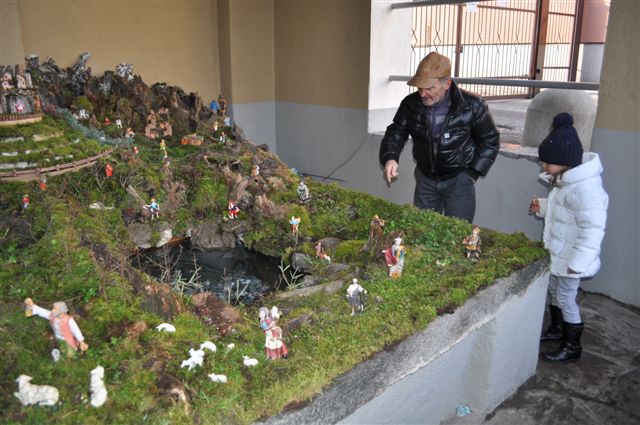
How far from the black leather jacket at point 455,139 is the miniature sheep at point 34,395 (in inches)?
128

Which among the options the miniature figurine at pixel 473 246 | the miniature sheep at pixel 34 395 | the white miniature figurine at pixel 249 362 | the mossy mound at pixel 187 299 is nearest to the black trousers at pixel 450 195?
the mossy mound at pixel 187 299

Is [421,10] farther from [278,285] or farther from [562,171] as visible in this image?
[278,285]

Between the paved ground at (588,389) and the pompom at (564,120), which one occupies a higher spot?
the pompom at (564,120)

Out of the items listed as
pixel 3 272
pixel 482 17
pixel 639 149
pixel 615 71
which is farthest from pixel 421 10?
pixel 3 272

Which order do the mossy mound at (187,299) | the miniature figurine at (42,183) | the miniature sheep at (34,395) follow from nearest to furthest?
the miniature sheep at (34,395), the mossy mound at (187,299), the miniature figurine at (42,183)

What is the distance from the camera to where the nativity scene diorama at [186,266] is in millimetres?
2240

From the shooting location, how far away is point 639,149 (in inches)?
190

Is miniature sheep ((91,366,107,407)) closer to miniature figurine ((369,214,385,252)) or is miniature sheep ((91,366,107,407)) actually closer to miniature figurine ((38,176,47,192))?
miniature figurine ((369,214,385,252))

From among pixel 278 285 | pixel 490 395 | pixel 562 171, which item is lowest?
pixel 490 395

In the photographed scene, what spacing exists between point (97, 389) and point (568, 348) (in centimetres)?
345

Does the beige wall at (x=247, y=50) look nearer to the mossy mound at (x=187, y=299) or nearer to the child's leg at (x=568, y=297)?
the mossy mound at (x=187, y=299)

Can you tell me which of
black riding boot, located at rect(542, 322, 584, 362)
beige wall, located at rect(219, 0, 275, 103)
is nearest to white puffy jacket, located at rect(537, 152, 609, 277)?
black riding boot, located at rect(542, 322, 584, 362)

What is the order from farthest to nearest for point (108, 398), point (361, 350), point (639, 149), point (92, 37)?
point (92, 37)
point (639, 149)
point (361, 350)
point (108, 398)

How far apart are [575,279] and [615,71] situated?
2366mm
